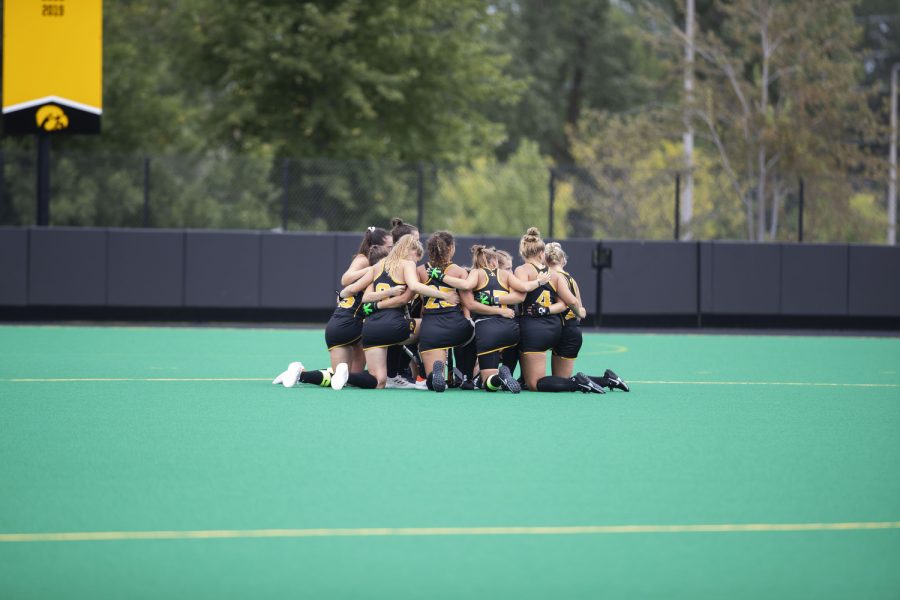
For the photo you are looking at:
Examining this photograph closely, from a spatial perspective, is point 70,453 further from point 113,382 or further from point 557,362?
point 557,362

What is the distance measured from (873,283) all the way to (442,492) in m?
20.0

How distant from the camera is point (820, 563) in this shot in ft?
19.2

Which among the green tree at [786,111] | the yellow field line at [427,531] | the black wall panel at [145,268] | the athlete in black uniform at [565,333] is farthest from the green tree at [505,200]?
the yellow field line at [427,531]

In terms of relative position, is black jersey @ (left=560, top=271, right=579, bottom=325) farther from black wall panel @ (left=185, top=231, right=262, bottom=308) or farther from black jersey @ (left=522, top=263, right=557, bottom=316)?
black wall panel @ (left=185, top=231, right=262, bottom=308)

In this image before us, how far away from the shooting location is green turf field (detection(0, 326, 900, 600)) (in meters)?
5.61

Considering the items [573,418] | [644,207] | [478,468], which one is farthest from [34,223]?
[478,468]

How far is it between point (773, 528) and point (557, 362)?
6636 mm

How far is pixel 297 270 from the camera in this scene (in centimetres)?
2442

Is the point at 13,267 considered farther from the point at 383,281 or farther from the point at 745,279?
the point at 745,279

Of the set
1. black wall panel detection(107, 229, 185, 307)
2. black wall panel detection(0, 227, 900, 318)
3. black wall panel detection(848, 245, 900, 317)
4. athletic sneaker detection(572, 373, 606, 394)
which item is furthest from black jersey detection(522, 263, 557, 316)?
black wall panel detection(848, 245, 900, 317)

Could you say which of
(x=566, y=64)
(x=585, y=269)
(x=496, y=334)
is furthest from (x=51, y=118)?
(x=566, y=64)

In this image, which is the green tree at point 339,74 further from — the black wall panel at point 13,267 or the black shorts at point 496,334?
the black shorts at point 496,334

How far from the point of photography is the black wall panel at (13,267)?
2356cm

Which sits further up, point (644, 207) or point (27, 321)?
point (644, 207)
